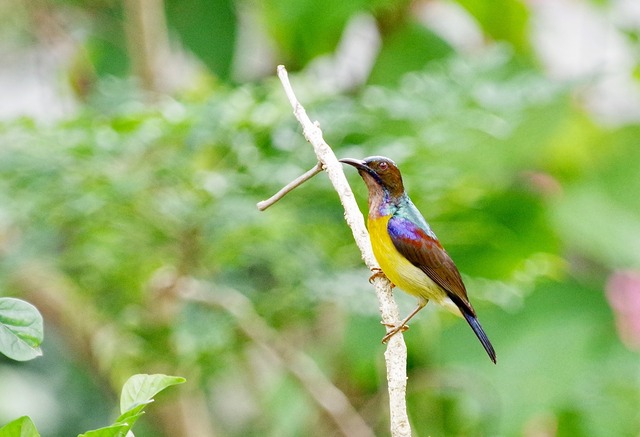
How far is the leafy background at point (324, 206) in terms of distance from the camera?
6.56ft

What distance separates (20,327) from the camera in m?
0.73

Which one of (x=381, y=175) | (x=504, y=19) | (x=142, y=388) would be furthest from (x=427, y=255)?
(x=504, y=19)

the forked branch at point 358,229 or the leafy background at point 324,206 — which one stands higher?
the leafy background at point 324,206

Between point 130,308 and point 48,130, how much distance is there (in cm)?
61

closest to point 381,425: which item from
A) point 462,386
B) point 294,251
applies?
point 462,386

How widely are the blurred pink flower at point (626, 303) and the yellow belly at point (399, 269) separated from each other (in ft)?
3.66

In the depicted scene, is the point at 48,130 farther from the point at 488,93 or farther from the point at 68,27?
the point at 68,27

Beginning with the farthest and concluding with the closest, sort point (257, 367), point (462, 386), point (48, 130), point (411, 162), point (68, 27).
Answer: point (257, 367), point (68, 27), point (462, 386), point (411, 162), point (48, 130)

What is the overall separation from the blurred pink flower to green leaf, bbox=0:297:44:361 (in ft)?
6.34

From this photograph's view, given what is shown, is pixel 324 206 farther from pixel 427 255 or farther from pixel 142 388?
pixel 142 388

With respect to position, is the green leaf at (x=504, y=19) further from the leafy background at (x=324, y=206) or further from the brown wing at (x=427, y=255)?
the brown wing at (x=427, y=255)

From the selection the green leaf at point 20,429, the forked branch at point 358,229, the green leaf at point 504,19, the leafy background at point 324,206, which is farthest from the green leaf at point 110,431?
the green leaf at point 504,19

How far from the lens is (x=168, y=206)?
2008mm

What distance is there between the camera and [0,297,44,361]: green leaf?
0.72m
